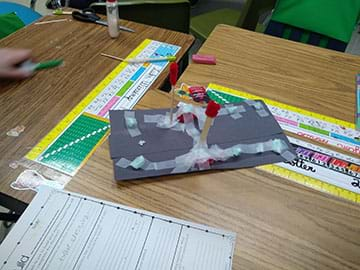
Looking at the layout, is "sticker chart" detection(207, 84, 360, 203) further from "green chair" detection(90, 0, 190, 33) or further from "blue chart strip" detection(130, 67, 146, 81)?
"green chair" detection(90, 0, 190, 33)

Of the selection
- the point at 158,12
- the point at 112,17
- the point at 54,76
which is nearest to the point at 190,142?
the point at 54,76

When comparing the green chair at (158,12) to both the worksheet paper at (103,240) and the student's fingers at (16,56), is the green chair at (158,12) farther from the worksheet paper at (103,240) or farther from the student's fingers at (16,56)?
the worksheet paper at (103,240)

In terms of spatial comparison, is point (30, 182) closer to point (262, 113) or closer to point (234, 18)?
point (262, 113)

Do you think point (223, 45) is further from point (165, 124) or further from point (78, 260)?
point (78, 260)

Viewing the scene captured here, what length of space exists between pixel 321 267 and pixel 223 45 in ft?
2.50

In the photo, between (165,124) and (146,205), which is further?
(165,124)

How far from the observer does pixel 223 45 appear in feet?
3.52

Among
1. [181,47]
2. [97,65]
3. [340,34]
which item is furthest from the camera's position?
[340,34]

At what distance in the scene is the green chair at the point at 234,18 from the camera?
5.42 ft

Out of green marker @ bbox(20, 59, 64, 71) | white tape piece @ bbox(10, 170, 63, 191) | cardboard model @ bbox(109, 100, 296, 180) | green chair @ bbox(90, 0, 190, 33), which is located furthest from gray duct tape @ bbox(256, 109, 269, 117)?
green chair @ bbox(90, 0, 190, 33)

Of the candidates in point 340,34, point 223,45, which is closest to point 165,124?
point 223,45

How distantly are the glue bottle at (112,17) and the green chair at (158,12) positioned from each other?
0.40m

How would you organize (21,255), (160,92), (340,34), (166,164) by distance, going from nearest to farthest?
(21,255) → (166,164) → (160,92) → (340,34)

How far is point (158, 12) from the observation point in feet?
5.26
